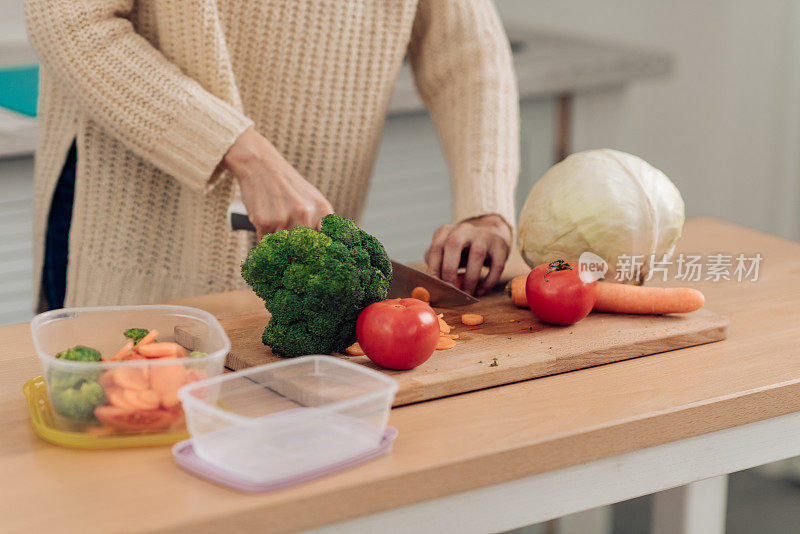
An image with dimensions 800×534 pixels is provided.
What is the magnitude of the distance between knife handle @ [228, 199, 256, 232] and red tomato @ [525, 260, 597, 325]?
442 mm

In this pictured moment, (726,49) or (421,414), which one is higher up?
(726,49)

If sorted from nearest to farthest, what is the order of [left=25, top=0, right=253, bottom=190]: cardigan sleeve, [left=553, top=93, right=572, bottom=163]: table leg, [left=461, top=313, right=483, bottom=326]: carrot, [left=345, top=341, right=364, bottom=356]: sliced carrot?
[left=345, top=341, right=364, bottom=356]: sliced carrot → [left=461, top=313, right=483, bottom=326]: carrot → [left=25, top=0, right=253, bottom=190]: cardigan sleeve → [left=553, top=93, right=572, bottom=163]: table leg

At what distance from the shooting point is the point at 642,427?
3.26ft

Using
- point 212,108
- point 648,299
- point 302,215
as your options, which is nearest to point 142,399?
point 302,215

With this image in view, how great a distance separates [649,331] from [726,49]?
2.65 metres

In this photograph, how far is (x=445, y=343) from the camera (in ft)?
3.83

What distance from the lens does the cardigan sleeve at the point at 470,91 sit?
1.61 m

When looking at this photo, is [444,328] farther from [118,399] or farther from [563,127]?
[563,127]

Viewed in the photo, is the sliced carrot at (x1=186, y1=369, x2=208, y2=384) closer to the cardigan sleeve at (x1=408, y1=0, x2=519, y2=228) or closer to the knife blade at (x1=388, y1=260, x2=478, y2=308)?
the knife blade at (x1=388, y1=260, x2=478, y2=308)

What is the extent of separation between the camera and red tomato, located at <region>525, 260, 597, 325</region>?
121 centimetres

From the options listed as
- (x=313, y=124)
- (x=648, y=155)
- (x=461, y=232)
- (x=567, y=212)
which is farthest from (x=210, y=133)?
(x=648, y=155)

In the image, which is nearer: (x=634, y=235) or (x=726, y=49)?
(x=634, y=235)

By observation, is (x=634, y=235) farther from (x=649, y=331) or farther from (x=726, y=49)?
(x=726, y=49)

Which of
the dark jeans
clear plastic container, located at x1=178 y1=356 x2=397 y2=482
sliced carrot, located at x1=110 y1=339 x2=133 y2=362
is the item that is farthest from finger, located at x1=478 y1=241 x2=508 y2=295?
the dark jeans
